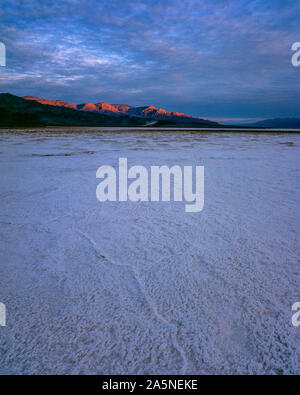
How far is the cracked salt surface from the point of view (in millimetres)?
932

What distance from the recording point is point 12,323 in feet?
3.54

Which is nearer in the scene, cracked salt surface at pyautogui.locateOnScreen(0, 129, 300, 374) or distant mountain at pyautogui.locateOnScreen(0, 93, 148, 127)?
cracked salt surface at pyautogui.locateOnScreen(0, 129, 300, 374)

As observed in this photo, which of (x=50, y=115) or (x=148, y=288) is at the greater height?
(x=50, y=115)

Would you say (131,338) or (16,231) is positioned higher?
(16,231)

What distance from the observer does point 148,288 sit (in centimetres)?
131

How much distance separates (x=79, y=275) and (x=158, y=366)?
0.74 metres

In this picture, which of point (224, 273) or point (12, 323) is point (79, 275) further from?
point (224, 273)

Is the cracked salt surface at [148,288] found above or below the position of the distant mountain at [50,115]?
below

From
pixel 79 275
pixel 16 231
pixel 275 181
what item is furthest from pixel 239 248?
pixel 275 181

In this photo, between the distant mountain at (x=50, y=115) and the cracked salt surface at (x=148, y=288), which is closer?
the cracked salt surface at (x=148, y=288)

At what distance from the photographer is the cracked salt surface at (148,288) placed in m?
0.93

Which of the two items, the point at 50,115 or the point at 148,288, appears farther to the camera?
the point at 50,115

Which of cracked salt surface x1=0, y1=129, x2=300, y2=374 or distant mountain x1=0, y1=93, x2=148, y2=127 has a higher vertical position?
distant mountain x1=0, y1=93, x2=148, y2=127
